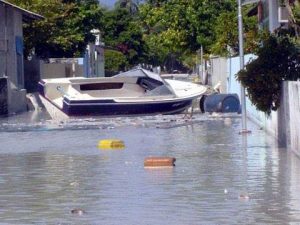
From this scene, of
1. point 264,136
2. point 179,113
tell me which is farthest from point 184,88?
point 264,136

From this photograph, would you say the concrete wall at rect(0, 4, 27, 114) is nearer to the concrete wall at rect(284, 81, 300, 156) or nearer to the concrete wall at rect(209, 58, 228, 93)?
the concrete wall at rect(209, 58, 228, 93)

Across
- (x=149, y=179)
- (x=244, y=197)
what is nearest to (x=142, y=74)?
(x=149, y=179)

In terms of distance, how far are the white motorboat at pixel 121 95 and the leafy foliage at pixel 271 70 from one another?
1382 cm

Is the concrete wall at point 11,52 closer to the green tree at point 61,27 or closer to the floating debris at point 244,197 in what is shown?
the green tree at point 61,27

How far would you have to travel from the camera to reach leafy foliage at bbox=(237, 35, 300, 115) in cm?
2178

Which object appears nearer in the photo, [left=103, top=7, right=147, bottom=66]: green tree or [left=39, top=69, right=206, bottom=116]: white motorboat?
[left=39, top=69, right=206, bottom=116]: white motorboat

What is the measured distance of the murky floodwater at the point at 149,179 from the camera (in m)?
13.4

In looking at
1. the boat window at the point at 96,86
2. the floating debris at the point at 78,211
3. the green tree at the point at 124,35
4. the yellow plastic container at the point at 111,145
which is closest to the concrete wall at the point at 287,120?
the yellow plastic container at the point at 111,145

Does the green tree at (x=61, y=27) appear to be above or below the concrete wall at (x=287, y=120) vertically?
above

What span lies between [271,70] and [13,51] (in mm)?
26715

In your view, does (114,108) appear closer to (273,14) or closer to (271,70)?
(273,14)

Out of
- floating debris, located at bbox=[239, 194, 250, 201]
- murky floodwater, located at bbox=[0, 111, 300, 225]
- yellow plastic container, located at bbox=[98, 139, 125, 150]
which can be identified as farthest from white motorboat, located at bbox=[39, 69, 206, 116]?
floating debris, located at bbox=[239, 194, 250, 201]

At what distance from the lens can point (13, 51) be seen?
4703 cm

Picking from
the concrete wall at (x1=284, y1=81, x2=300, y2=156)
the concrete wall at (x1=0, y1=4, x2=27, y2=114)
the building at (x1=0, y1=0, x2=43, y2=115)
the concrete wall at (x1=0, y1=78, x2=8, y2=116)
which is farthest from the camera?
the concrete wall at (x1=0, y1=4, x2=27, y2=114)
